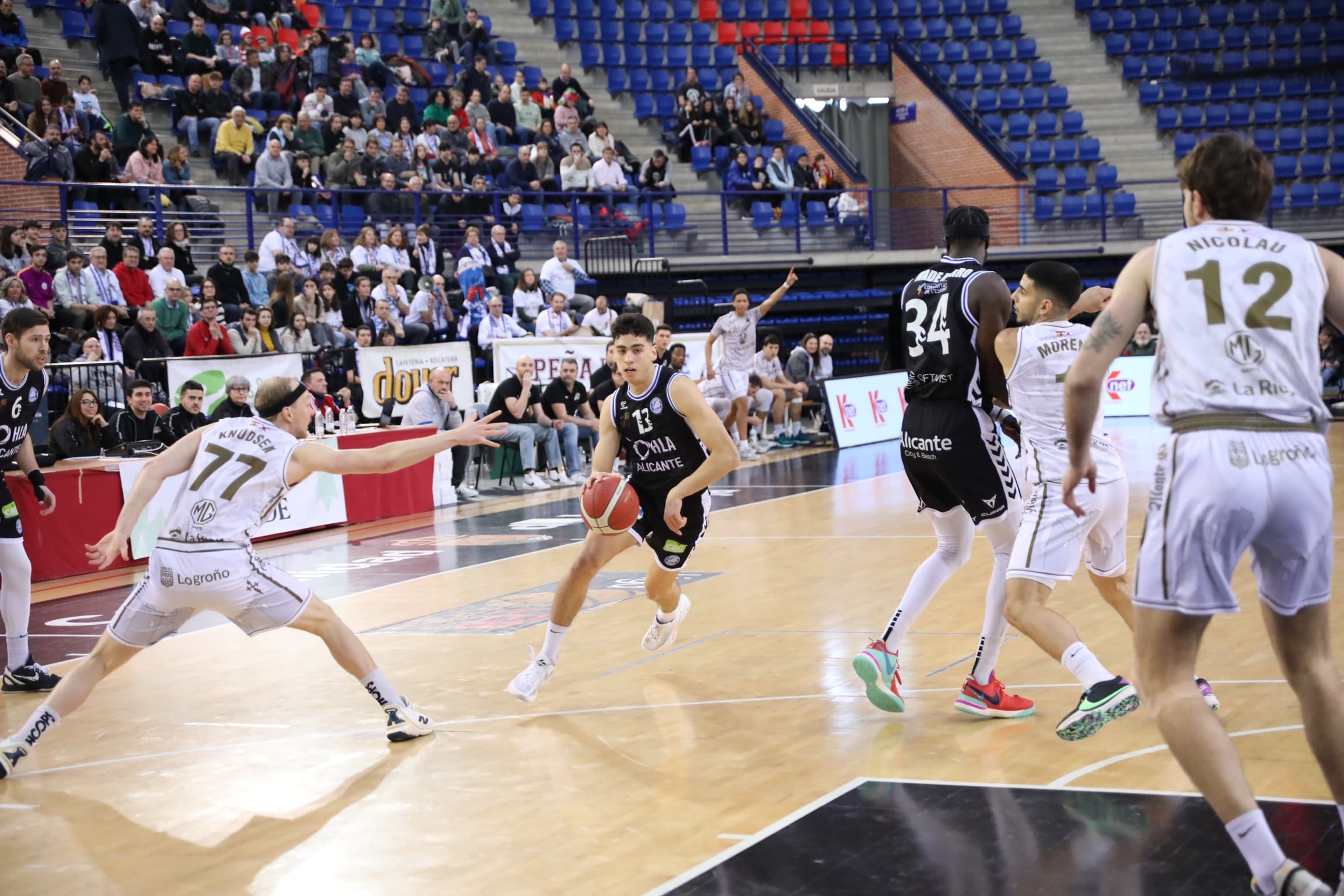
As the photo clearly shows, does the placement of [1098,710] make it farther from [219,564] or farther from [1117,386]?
[1117,386]

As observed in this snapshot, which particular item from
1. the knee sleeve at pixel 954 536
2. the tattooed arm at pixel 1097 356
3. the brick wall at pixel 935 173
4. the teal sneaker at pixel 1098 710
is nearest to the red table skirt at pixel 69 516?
the knee sleeve at pixel 954 536

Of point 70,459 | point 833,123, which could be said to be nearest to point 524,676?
point 70,459

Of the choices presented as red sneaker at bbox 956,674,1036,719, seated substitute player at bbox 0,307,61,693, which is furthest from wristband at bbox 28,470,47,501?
red sneaker at bbox 956,674,1036,719

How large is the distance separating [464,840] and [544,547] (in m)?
6.87

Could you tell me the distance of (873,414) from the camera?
65.8ft

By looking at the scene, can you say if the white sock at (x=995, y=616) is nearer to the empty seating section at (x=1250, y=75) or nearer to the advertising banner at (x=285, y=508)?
the advertising banner at (x=285, y=508)

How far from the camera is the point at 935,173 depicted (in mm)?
28125

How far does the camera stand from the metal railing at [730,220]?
17.8 meters

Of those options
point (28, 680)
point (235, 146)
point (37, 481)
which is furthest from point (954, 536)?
point (235, 146)

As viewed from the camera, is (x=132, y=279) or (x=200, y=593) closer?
(x=200, y=593)

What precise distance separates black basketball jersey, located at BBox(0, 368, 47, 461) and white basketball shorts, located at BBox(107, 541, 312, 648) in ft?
6.63

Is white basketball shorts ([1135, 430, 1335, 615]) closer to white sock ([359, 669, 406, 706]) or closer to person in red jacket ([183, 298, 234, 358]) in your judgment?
white sock ([359, 669, 406, 706])

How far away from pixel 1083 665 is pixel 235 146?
15.8 m

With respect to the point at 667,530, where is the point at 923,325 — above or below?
above
